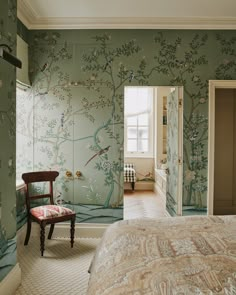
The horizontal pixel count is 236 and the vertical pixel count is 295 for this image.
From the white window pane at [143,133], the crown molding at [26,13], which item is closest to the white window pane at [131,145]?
the white window pane at [143,133]

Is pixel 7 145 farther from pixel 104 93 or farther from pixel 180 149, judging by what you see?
pixel 180 149

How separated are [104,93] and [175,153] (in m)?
1.29

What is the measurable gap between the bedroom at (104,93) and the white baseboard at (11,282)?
1459 millimetres

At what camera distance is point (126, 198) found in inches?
257

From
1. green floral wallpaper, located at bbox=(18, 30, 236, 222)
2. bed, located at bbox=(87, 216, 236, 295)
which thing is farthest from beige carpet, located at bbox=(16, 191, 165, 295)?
bed, located at bbox=(87, 216, 236, 295)

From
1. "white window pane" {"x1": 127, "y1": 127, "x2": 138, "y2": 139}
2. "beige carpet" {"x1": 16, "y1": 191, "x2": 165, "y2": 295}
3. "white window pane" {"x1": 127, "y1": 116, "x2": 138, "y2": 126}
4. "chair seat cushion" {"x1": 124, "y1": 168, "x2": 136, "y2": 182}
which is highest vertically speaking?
"white window pane" {"x1": 127, "y1": 116, "x2": 138, "y2": 126}

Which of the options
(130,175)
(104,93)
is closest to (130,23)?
(104,93)

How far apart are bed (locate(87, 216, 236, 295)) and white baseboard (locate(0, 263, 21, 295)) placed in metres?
1.01

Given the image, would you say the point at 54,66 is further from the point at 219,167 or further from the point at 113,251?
the point at 219,167

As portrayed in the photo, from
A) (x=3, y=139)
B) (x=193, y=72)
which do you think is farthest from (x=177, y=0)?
(x=3, y=139)

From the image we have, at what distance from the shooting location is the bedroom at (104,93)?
12.8ft

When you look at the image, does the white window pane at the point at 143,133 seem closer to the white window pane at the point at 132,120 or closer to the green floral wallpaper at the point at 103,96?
the white window pane at the point at 132,120

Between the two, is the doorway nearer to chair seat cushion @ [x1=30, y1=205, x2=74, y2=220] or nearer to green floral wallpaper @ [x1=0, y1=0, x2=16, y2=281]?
chair seat cushion @ [x1=30, y1=205, x2=74, y2=220]

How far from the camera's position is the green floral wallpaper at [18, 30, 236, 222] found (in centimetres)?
391
